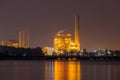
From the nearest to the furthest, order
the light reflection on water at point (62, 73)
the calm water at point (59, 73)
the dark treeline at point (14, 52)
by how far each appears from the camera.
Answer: the calm water at point (59, 73) → the light reflection on water at point (62, 73) → the dark treeline at point (14, 52)

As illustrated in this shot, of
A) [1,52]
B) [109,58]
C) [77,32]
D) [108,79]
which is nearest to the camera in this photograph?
[108,79]

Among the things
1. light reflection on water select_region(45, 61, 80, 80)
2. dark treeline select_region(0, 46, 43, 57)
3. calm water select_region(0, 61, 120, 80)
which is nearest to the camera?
calm water select_region(0, 61, 120, 80)

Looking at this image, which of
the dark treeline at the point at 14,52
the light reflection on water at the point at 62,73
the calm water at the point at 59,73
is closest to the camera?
the calm water at the point at 59,73

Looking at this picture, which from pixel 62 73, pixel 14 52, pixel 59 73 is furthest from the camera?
pixel 14 52

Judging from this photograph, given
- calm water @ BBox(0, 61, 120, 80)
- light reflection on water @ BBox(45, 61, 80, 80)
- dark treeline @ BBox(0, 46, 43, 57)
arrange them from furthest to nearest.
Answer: dark treeline @ BBox(0, 46, 43, 57) → light reflection on water @ BBox(45, 61, 80, 80) → calm water @ BBox(0, 61, 120, 80)

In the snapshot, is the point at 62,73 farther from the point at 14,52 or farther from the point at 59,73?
the point at 14,52

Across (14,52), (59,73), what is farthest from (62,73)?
(14,52)

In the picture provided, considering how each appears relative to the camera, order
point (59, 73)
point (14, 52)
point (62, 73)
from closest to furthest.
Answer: point (59, 73)
point (62, 73)
point (14, 52)

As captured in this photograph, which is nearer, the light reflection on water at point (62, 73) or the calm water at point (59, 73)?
the calm water at point (59, 73)

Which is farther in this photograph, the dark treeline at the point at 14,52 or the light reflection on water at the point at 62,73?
the dark treeline at the point at 14,52

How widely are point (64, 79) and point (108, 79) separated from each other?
386cm

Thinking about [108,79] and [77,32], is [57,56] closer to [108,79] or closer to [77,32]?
[77,32]

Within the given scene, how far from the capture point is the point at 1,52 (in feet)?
515

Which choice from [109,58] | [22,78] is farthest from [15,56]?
[22,78]
